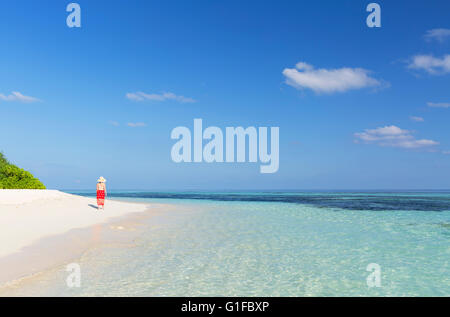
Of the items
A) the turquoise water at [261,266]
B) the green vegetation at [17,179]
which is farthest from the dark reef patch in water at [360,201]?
the green vegetation at [17,179]

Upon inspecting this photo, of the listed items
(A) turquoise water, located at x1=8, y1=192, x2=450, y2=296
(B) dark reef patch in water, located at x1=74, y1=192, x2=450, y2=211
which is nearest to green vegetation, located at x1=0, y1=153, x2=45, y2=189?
(A) turquoise water, located at x1=8, y1=192, x2=450, y2=296

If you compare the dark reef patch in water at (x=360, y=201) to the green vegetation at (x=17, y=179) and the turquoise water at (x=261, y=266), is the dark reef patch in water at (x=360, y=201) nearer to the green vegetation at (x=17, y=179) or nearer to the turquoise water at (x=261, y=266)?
the turquoise water at (x=261, y=266)

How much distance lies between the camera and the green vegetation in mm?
41591

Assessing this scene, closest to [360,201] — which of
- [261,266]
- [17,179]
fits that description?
[261,266]

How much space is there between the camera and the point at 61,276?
Result: 28.3 ft

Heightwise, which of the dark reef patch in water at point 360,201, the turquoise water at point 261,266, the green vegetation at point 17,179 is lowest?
the dark reef patch in water at point 360,201

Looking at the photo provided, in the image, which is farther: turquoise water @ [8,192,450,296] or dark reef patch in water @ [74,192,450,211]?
dark reef patch in water @ [74,192,450,211]

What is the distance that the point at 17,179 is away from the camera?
1666 inches

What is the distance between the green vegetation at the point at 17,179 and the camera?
1637 inches

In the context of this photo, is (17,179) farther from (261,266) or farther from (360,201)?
(360,201)

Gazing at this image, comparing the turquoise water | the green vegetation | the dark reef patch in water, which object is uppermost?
the green vegetation

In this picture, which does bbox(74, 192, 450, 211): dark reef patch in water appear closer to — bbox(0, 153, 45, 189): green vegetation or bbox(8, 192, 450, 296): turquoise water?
bbox(8, 192, 450, 296): turquoise water
